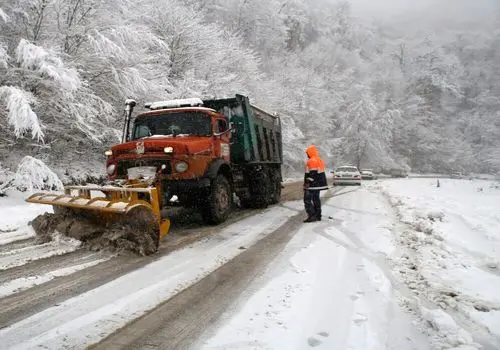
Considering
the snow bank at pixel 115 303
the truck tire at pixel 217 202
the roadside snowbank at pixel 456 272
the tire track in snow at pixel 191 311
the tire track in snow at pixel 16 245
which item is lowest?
the roadside snowbank at pixel 456 272

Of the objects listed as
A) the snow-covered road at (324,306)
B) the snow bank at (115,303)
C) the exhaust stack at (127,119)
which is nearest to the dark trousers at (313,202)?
the snow-covered road at (324,306)

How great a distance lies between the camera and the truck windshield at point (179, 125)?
808 centimetres

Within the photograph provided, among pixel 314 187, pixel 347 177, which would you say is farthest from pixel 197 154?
pixel 347 177

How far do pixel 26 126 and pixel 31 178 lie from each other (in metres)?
1.43

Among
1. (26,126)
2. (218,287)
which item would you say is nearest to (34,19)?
(26,126)

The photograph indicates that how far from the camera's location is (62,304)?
3639mm

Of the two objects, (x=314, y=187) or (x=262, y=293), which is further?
(x=314, y=187)

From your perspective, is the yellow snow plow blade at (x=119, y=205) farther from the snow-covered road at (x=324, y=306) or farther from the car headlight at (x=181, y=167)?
the snow-covered road at (x=324, y=306)

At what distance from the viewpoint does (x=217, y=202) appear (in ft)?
25.8

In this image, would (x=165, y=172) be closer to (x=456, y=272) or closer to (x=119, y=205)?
(x=119, y=205)

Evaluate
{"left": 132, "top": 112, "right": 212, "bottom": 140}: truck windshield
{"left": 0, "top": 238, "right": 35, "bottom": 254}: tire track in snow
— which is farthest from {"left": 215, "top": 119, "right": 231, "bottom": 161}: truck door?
{"left": 0, "top": 238, "right": 35, "bottom": 254}: tire track in snow

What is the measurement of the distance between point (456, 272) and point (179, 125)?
5.70m

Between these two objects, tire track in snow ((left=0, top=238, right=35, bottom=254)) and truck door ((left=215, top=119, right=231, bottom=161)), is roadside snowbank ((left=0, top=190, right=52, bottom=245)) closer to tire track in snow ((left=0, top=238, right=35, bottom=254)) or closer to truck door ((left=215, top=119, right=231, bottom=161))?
tire track in snow ((left=0, top=238, right=35, bottom=254))

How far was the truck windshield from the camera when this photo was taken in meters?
8.08
